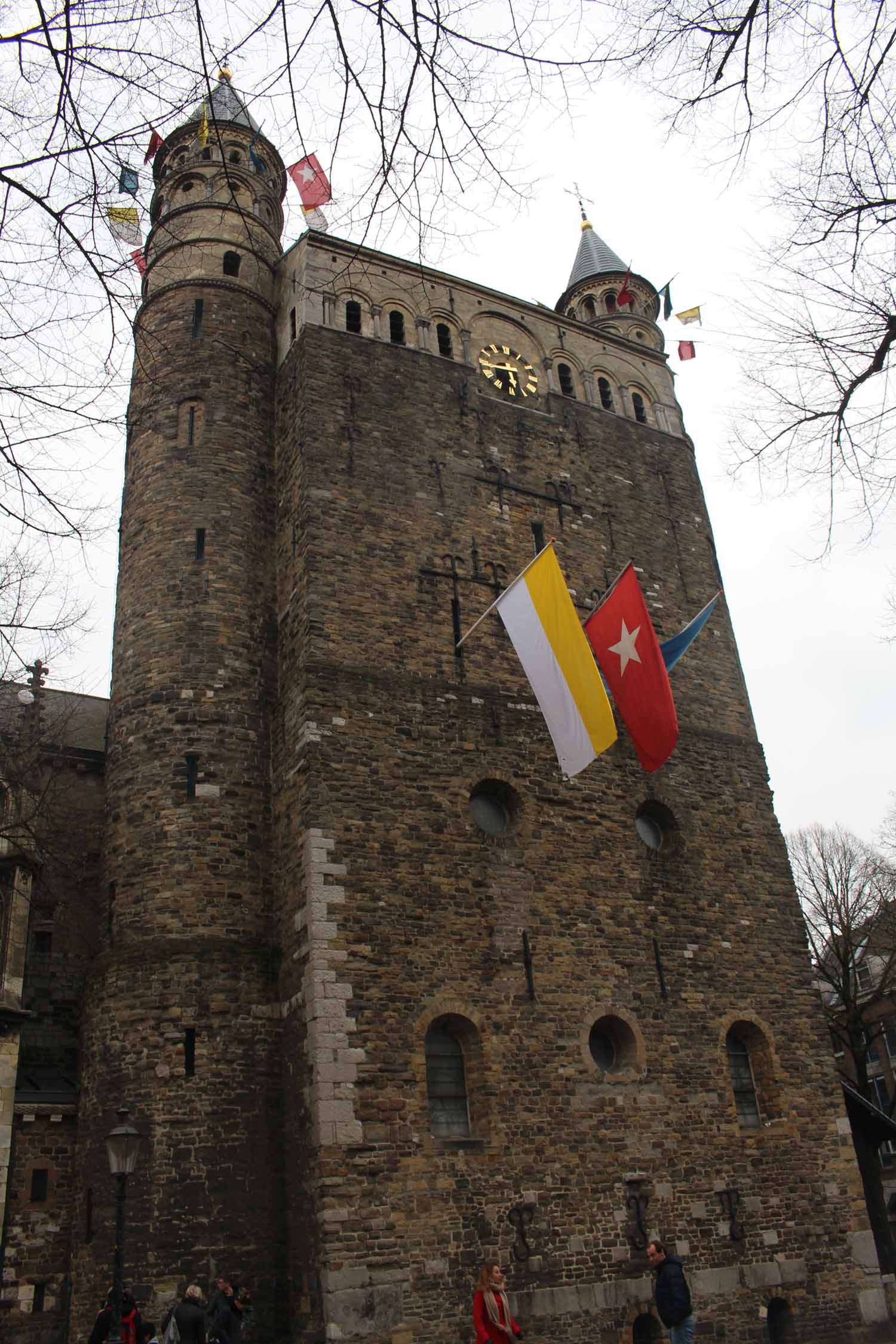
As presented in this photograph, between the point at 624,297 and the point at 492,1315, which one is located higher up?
the point at 624,297

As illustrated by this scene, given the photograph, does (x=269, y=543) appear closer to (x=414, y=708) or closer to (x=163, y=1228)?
(x=414, y=708)

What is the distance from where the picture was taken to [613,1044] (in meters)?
15.5

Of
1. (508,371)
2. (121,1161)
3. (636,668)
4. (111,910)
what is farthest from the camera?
(508,371)

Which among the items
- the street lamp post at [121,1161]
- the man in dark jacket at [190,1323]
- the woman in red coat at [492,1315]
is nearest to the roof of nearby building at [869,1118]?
the woman in red coat at [492,1315]

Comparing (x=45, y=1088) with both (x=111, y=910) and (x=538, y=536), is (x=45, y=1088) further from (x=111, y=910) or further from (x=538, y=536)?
(x=538, y=536)

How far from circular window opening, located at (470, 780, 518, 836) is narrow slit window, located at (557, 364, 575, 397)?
9535 mm

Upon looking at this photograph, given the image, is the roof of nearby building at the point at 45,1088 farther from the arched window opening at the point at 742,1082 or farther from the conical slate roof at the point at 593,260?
the conical slate roof at the point at 593,260

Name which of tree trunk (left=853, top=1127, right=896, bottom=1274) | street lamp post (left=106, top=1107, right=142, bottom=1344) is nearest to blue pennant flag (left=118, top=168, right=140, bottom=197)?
street lamp post (left=106, top=1107, right=142, bottom=1344)

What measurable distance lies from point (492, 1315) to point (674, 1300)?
1541 mm

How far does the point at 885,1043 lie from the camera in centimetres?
4322

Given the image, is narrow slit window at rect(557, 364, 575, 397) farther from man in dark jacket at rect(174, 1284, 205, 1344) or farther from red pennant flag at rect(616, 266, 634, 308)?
man in dark jacket at rect(174, 1284, 205, 1344)

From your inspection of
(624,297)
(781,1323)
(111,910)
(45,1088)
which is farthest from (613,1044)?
(624,297)

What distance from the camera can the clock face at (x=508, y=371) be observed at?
20.9 m

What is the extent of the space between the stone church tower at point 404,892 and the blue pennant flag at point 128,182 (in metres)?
6.77
